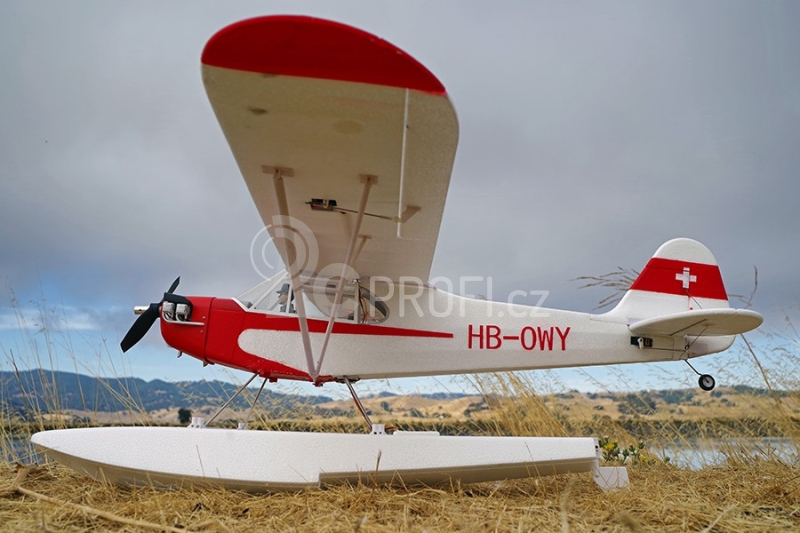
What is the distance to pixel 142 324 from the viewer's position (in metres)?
4.32

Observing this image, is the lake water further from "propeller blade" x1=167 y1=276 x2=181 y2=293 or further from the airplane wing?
"propeller blade" x1=167 y1=276 x2=181 y2=293

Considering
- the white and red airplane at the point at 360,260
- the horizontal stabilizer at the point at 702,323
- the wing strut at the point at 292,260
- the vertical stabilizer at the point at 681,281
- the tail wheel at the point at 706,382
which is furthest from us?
the vertical stabilizer at the point at 681,281

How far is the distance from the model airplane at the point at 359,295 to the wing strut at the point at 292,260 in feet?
0.05

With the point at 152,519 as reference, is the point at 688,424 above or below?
below

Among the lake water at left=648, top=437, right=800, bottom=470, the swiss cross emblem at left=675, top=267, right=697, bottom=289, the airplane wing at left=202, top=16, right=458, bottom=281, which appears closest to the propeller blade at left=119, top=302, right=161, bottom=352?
the airplane wing at left=202, top=16, right=458, bottom=281

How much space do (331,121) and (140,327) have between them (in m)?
2.87

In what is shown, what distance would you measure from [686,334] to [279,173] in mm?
4329

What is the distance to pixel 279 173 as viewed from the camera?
3.13m

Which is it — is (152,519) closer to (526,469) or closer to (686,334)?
(526,469)

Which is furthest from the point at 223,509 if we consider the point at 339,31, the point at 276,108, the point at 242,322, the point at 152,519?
the point at 339,31

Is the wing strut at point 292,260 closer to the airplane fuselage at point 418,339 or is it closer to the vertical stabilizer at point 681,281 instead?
the airplane fuselage at point 418,339

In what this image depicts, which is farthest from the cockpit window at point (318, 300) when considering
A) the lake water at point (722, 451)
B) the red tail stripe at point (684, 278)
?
the lake water at point (722, 451)

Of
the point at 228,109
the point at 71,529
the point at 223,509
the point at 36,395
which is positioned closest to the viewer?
the point at 71,529

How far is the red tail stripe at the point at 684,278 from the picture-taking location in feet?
17.9
